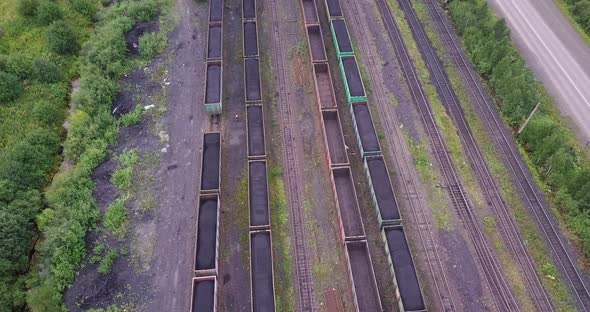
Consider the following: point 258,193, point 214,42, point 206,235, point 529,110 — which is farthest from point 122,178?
point 529,110

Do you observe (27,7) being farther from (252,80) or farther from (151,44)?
(252,80)

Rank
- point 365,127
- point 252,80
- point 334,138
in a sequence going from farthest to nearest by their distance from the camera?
point 252,80 < point 334,138 < point 365,127

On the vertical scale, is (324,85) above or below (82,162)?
above

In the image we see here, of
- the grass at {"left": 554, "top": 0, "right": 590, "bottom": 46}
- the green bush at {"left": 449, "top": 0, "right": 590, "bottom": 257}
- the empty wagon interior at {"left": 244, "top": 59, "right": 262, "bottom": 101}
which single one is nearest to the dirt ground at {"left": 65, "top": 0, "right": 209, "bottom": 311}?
the empty wagon interior at {"left": 244, "top": 59, "right": 262, "bottom": 101}

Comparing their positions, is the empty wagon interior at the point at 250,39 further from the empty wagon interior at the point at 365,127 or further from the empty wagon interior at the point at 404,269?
the empty wagon interior at the point at 404,269

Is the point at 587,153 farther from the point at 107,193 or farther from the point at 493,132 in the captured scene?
the point at 107,193

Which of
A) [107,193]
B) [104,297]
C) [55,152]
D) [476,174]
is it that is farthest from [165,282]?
[476,174]

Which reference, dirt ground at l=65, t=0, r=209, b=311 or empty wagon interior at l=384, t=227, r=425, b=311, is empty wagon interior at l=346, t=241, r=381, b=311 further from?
dirt ground at l=65, t=0, r=209, b=311
